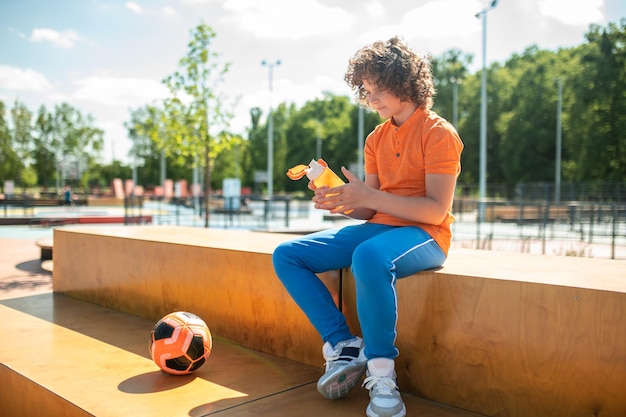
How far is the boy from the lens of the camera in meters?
2.27

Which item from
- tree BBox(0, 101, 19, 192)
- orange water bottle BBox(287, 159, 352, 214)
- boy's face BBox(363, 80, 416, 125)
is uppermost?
tree BBox(0, 101, 19, 192)

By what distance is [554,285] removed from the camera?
2145 mm

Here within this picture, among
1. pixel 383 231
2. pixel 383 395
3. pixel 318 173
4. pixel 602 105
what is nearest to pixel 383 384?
pixel 383 395

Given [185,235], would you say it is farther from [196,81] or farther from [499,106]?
[499,106]

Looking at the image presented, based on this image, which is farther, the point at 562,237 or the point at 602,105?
the point at 602,105

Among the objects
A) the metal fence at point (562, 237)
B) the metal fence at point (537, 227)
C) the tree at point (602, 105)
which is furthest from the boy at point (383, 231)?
the tree at point (602, 105)

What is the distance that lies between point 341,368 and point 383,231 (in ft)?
2.24

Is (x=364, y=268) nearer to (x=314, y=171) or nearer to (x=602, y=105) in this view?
(x=314, y=171)

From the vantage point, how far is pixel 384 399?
2.21 meters

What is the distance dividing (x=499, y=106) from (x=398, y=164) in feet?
185

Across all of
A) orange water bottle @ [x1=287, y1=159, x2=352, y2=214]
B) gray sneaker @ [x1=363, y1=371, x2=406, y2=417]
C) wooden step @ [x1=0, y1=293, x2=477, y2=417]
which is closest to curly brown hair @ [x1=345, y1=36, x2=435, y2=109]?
orange water bottle @ [x1=287, y1=159, x2=352, y2=214]

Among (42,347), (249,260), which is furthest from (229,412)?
(42,347)

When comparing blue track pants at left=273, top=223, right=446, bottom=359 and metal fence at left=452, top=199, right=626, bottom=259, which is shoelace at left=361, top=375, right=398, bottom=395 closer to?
blue track pants at left=273, top=223, right=446, bottom=359

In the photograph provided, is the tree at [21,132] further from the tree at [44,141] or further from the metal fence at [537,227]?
the metal fence at [537,227]
